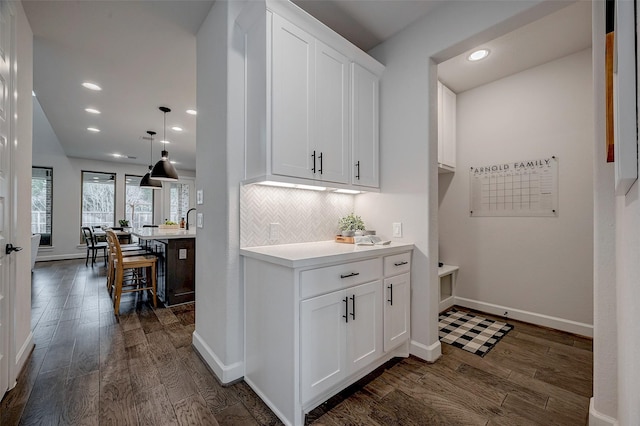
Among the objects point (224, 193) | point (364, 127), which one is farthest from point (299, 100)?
point (224, 193)

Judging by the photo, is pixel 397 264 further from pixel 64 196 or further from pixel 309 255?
pixel 64 196

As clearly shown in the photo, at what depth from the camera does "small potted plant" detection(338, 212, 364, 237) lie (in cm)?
242

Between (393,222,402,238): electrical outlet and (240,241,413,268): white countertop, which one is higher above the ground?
(393,222,402,238): electrical outlet

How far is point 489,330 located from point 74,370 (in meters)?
3.55

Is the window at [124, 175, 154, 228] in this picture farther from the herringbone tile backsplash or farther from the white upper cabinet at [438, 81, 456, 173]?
the white upper cabinet at [438, 81, 456, 173]

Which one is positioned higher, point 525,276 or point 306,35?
point 306,35

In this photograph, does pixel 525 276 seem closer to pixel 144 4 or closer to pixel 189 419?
pixel 189 419

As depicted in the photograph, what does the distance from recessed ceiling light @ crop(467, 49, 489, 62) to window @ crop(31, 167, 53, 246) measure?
933cm

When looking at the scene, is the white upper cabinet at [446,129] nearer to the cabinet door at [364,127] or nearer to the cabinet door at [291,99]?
the cabinet door at [364,127]

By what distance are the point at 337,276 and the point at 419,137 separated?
4.49 feet

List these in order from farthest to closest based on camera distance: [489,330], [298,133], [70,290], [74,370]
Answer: [70,290] → [489,330] → [74,370] → [298,133]

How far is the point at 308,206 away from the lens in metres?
2.38

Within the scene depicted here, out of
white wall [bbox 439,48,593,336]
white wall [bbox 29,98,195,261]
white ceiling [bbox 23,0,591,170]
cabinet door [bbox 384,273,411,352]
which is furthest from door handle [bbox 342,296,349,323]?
white wall [bbox 29,98,195,261]

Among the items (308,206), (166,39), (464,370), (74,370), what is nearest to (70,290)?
(74,370)
